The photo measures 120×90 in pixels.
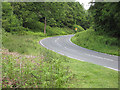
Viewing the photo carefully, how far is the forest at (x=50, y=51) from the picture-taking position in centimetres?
754

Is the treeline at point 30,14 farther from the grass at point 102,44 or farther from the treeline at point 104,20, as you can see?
the treeline at point 104,20

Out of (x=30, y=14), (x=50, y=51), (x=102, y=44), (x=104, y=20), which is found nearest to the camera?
(x=50, y=51)

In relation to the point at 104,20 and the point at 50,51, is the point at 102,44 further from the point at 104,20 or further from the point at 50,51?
the point at 50,51

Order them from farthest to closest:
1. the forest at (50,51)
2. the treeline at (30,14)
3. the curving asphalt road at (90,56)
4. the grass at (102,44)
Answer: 1. the treeline at (30,14)
2. the grass at (102,44)
3. the curving asphalt road at (90,56)
4. the forest at (50,51)

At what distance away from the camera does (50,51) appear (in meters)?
16.6

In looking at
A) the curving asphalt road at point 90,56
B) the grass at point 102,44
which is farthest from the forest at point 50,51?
the curving asphalt road at point 90,56

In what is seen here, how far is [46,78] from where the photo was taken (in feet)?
25.0

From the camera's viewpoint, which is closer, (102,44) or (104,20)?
(102,44)

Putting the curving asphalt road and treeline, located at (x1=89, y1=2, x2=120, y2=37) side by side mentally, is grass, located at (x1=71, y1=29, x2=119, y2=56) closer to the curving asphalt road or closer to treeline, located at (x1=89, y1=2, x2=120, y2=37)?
treeline, located at (x1=89, y1=2, x2=120, y2=37)

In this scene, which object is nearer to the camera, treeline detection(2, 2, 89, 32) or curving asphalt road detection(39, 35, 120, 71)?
curving asphalt road detection(39, 35, 120, 71)

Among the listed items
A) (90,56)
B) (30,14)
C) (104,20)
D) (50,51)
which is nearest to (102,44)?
(104,20)

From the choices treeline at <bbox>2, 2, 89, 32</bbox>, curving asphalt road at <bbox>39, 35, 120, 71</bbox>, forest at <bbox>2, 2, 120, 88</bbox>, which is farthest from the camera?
treeline at <bbox>2, 2, 89, 32</bbox>

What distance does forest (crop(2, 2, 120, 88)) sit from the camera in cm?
754

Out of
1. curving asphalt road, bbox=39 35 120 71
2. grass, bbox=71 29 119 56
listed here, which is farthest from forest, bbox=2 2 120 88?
curving asphalt road, bbox=39 35 120 71
